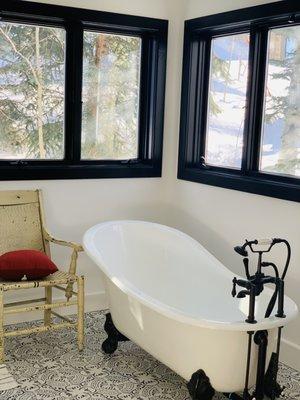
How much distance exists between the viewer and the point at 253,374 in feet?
9.12

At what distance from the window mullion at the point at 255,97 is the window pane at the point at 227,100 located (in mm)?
138

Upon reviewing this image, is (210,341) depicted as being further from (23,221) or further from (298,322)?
(23,221)

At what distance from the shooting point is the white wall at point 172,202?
3717mm

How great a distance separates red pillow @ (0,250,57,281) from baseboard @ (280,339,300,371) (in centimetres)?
149

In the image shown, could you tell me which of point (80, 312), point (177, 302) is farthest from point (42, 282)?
point (177, 302)

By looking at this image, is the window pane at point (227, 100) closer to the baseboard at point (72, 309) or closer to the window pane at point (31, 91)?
the window pane at point (31, 91)

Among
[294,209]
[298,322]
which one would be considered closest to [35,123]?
[294,209]

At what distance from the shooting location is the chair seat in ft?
11.0

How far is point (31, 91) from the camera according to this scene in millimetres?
4039

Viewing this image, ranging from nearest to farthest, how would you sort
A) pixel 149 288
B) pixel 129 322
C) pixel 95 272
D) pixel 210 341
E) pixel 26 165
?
pixel 210 341, pixel 129 322, pixel 149 288, pixel 26 165, pixel 95 272

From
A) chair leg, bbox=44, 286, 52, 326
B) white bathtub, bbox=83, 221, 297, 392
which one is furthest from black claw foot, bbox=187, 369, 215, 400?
chair leg, bbox=44, 286, 52, 326

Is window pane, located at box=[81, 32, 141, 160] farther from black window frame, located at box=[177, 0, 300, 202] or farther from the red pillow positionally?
the red pillow

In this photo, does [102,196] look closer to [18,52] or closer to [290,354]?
[18,52]

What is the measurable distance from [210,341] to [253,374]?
0.28 metres
